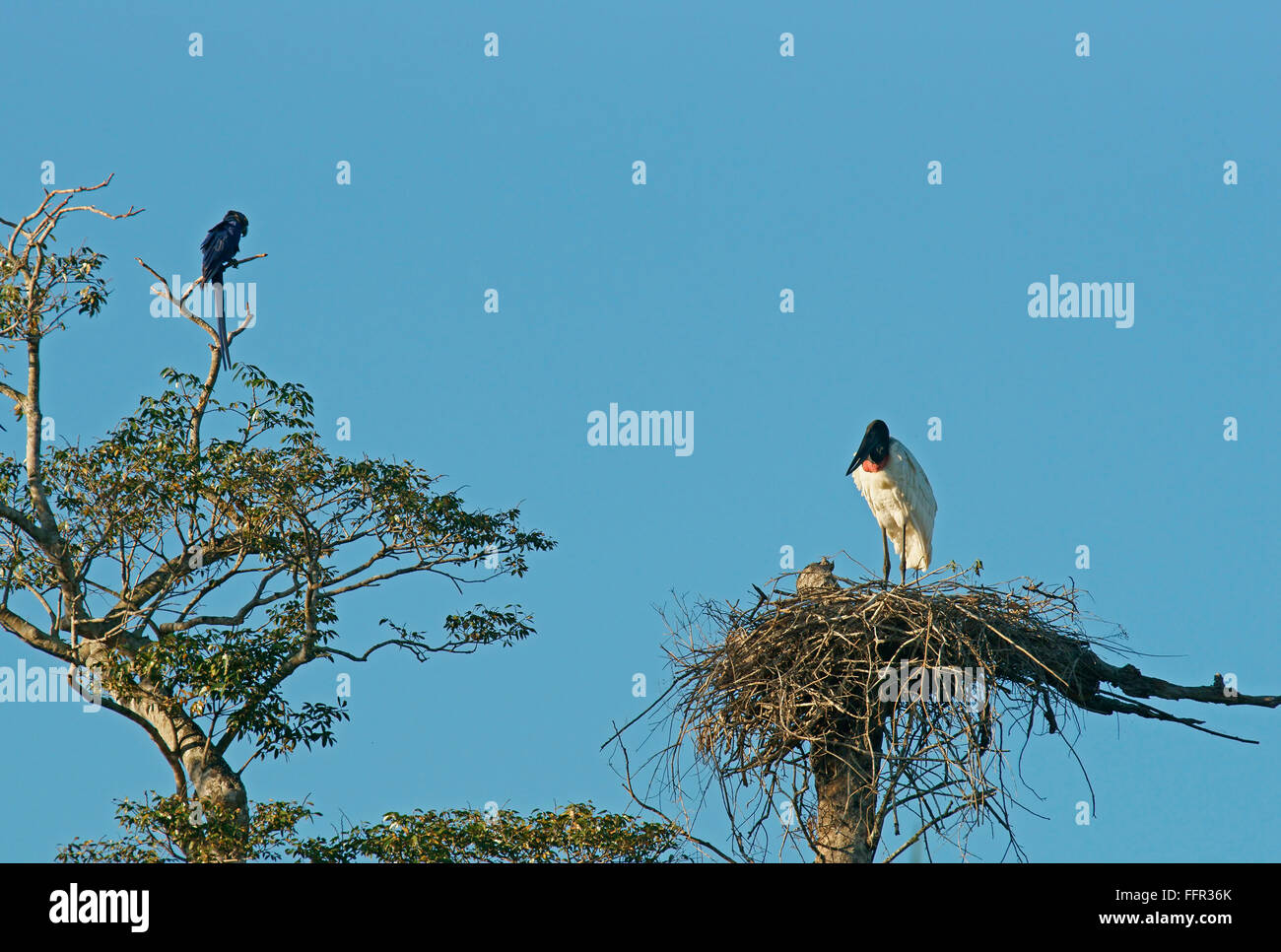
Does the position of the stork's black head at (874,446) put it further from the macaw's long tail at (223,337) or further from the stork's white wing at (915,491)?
the macaw's long tail at (223,337)

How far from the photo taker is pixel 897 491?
13719mm

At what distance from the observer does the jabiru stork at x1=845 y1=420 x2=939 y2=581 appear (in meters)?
13.7

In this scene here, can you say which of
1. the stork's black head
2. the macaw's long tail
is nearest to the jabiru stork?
the stork's black head

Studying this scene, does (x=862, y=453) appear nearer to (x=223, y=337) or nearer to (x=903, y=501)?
(x=903, y=501)

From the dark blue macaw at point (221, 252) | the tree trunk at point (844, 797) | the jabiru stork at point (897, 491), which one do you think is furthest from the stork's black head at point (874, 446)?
the dark blue macaw at point (221, 252)

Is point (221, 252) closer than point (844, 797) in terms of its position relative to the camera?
No

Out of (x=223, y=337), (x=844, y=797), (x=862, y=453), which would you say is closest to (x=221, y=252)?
(x=223, y=337)

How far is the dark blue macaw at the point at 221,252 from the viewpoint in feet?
44.7

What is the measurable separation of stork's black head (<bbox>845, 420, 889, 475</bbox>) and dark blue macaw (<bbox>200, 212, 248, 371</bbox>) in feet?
19.2

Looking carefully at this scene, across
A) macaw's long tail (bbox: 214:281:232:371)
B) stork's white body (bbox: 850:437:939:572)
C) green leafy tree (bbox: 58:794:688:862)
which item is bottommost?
green leafy tree (bbox: 58:794:688:862)

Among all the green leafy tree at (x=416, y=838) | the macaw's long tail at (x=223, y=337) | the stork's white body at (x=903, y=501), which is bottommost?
the green leafy tree at (x=416, y=838)

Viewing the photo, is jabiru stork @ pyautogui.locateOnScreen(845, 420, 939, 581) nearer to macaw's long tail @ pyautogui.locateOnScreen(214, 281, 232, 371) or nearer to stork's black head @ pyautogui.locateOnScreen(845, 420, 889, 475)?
stork's black head @ pyautogui.locateOnScreen(845, 420, 889, 475)

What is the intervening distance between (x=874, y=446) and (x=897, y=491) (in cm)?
46
